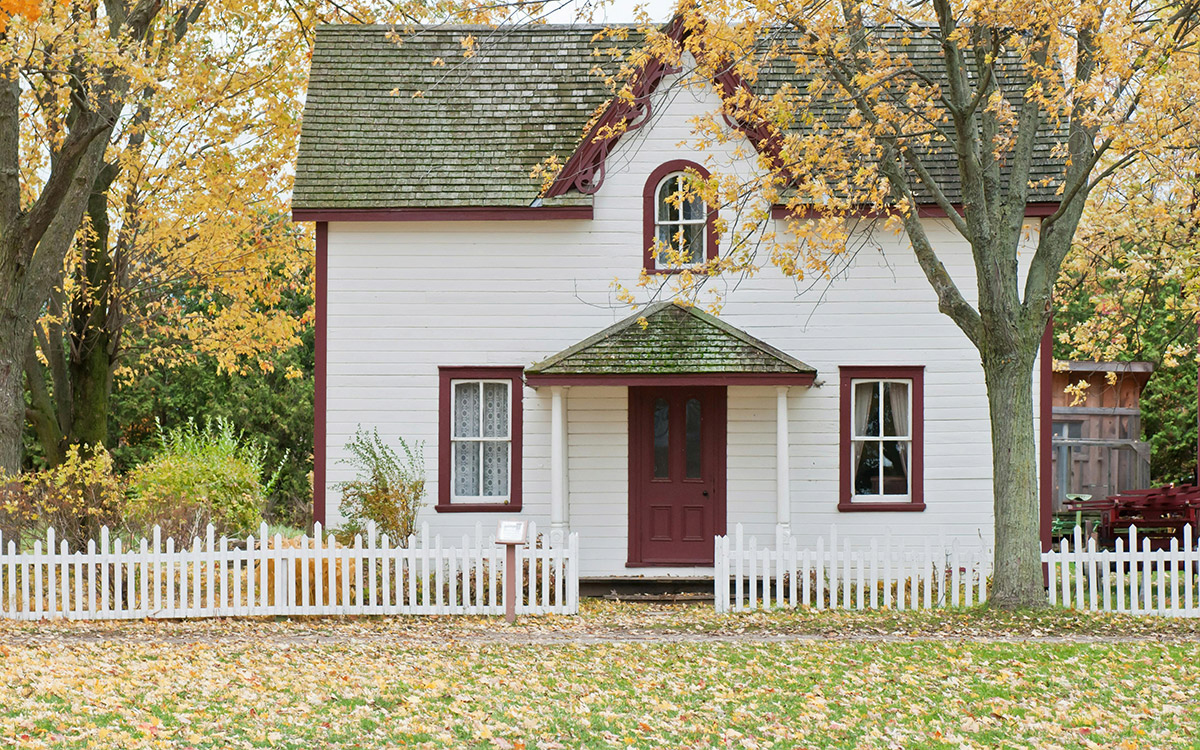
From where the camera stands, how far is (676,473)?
1647cm

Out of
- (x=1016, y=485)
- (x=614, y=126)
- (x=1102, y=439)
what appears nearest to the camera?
(x=1016, y=485)

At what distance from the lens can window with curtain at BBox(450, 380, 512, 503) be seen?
649 inches

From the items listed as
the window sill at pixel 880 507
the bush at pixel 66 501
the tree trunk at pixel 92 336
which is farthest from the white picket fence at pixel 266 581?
the tree trunk at pixel 92 336

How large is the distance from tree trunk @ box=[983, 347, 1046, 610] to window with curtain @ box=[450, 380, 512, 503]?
6508mm

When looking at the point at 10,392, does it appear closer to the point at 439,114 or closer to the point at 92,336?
the point at 439,114

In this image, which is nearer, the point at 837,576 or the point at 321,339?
the point at 837,576

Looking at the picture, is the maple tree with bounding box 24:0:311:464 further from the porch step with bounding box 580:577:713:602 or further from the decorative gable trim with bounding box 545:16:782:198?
the porch step with bounding box 580:577:713:602

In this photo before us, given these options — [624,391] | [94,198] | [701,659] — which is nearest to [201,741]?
[701,659]

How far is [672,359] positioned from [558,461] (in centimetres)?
200

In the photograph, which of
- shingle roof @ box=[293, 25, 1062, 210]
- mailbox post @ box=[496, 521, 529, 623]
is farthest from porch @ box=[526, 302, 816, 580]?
shingle roof @ box=[293, 25, 1062, 210]

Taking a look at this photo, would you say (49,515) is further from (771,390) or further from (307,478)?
(307,478)

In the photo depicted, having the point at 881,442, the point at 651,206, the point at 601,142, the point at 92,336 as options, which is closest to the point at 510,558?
the point at 651,206

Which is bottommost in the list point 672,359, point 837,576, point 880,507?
point 837,576

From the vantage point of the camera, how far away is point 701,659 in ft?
35.2
